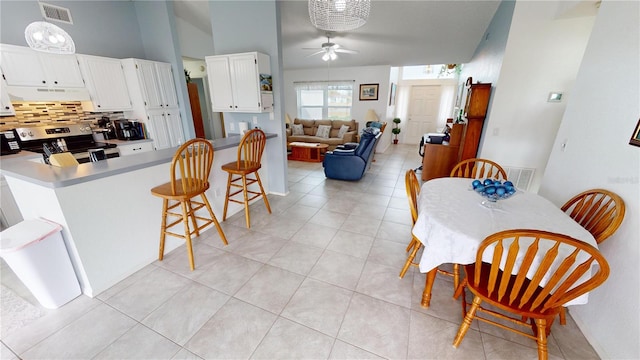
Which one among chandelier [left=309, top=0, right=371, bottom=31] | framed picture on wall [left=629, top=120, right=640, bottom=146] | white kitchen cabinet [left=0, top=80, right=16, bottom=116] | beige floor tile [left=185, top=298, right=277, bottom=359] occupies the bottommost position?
beige floor tile [left=185, top=298, right=277, bottom=359]

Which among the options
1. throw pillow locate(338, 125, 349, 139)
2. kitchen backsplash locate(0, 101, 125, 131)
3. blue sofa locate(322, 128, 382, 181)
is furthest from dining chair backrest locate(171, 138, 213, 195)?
throw pillow locate(338, 125, 349, 139)

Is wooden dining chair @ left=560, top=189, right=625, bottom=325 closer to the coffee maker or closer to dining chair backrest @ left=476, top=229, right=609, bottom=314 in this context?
dining chair backrest @ left=476, top=229, right=609, bottom=314

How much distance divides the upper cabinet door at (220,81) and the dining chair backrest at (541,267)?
3.17 meters

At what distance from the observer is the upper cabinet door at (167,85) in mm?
3736

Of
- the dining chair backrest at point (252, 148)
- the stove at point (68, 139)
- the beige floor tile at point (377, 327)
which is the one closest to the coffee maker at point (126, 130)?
the stove at point (68, 139)

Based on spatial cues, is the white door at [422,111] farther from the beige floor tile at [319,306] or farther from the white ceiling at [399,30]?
the beige floor tile at [319,306]

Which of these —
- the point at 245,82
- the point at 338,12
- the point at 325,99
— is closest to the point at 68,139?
the point at 245,82

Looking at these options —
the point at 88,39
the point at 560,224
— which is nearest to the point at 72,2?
the point at 88,39

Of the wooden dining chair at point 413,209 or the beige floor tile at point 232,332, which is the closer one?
the beige floor tile at point 232,332

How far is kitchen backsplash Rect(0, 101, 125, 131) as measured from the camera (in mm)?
2836

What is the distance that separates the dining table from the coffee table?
3906 millimetres

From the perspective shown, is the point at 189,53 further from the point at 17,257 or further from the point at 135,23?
the point at 17,257

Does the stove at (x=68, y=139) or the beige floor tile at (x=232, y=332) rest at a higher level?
the stove at (x=68, y=139)

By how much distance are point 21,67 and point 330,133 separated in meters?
5.47
